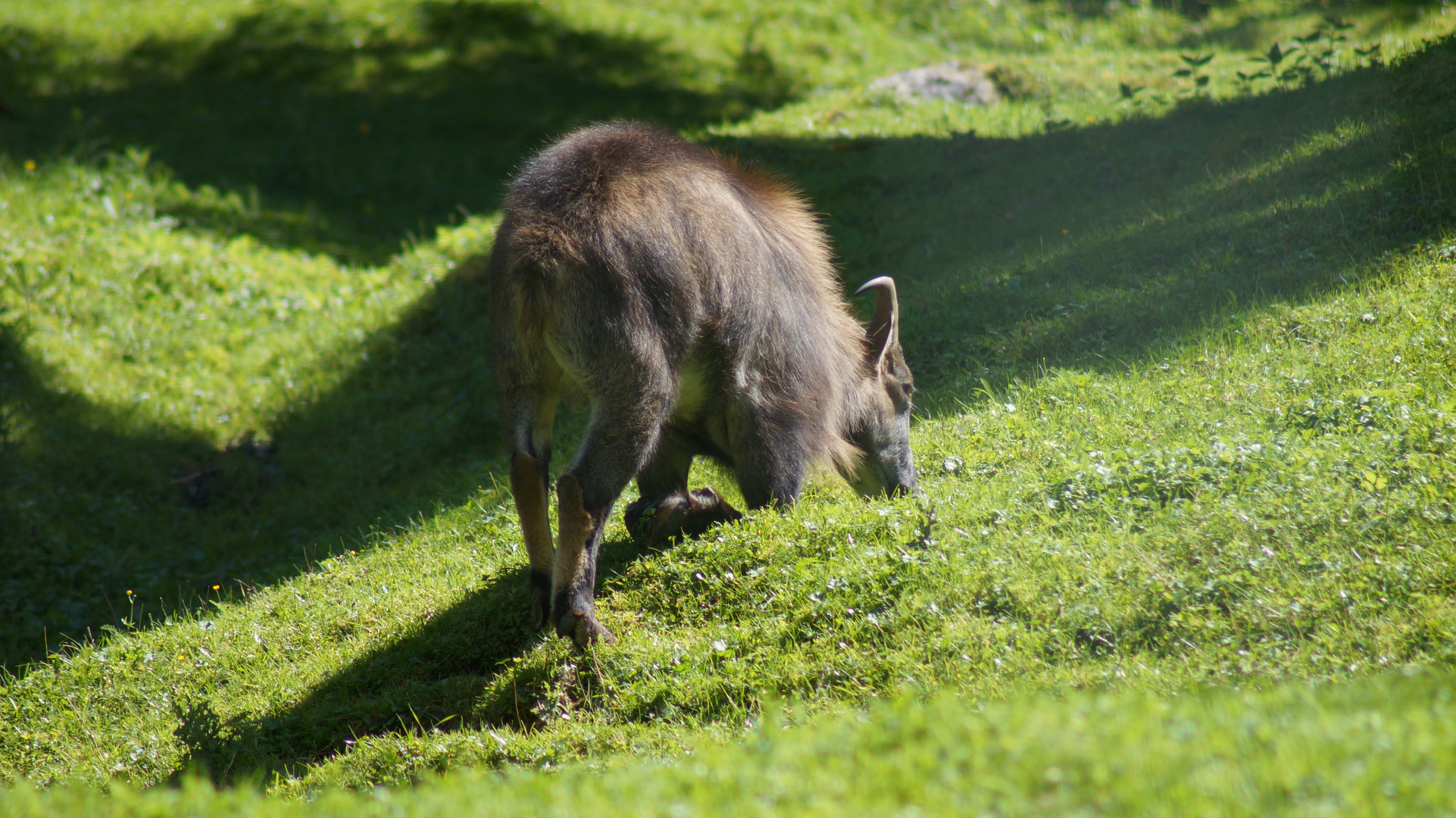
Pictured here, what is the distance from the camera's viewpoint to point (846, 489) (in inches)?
228

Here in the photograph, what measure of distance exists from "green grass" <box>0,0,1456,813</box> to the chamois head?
218 millimetres

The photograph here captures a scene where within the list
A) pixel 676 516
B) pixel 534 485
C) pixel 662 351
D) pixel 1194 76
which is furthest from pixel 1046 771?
pixel 1194 76

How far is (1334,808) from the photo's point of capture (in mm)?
1973

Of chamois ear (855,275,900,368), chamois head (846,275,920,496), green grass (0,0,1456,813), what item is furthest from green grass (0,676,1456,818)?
chamois ear (855,275,900,368)

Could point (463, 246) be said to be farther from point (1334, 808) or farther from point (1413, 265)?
point (1334, 808)

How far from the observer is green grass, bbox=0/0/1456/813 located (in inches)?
123

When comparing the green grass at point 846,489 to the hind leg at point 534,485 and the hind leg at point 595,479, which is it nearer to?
the hind leg at point 595,479

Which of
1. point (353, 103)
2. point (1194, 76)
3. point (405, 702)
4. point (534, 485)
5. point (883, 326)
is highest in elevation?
point (353, 103)

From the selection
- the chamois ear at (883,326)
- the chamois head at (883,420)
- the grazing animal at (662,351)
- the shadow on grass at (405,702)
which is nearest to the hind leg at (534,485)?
the grazing animal at (662,351)

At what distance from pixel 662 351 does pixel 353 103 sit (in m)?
11.8

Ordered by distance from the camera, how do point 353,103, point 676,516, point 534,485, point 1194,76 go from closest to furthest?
1. point 534,485
2. point 676,516
3. point 1194,76
4. point 353,103

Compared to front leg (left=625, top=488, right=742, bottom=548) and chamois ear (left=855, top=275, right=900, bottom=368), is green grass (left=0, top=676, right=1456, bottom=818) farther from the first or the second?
chamois ear (left=855, top=275, right=900, bottom=368)

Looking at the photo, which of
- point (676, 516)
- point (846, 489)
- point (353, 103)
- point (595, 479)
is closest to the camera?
point (595, 479)

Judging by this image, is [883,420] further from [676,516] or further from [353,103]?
[353,103]
